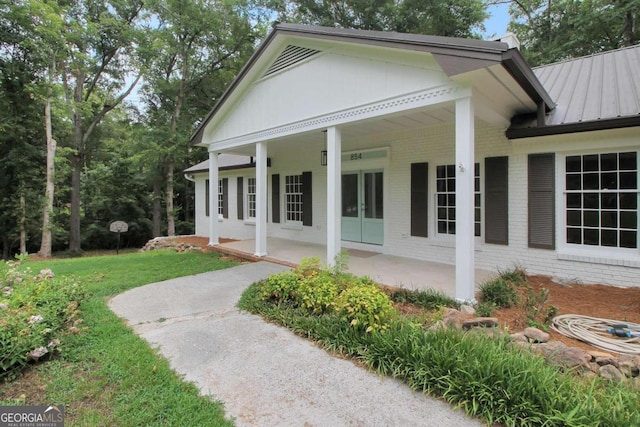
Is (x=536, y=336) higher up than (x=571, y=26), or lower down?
lower down

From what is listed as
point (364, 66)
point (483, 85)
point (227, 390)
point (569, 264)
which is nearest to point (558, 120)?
point (483, 85)

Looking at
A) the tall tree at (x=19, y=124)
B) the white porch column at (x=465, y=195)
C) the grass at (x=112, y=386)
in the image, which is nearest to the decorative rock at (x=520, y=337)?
the white porch column at (x=465, y=195)

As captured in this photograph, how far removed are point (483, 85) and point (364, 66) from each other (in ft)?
6.81

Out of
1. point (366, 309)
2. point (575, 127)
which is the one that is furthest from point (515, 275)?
point (366, 309)

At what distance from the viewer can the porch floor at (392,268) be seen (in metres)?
5.59

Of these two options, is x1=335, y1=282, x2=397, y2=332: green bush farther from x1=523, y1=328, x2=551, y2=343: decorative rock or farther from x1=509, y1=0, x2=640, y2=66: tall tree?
x1=509, y1=0, x2=640, y2=66: tall tree

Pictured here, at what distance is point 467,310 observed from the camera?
13.8 feet

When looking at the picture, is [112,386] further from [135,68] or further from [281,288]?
[135,68]

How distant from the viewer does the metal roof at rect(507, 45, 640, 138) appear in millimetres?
5137

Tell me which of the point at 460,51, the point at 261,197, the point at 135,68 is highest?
the point at 135,68

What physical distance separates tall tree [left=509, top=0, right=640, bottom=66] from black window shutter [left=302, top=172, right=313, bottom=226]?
42.4ft

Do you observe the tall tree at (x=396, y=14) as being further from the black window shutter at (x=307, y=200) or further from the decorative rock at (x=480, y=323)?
the decorative rock at (x=480, y=323)

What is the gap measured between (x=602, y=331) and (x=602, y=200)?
2944mm

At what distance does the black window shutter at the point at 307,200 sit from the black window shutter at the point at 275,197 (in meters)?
1.33
